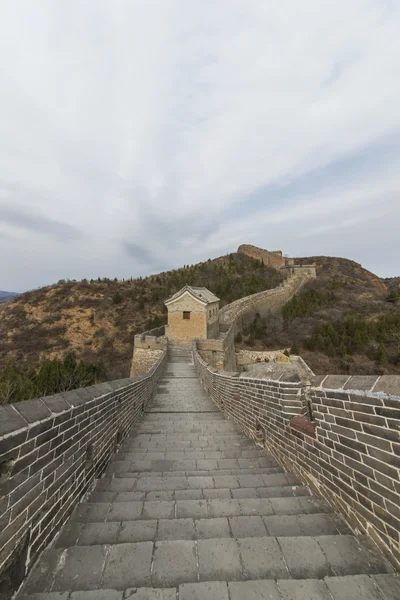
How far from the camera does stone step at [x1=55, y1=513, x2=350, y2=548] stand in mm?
2176

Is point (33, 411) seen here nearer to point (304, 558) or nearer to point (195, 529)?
point (195, 529)

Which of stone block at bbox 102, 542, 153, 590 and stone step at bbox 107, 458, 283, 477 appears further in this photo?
stone step at bbox 107, 458, 283, 477

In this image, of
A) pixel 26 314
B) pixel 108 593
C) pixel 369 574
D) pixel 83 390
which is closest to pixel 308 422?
pixel 369 574

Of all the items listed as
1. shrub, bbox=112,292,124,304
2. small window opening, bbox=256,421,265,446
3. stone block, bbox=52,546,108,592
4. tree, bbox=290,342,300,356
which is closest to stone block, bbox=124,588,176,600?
stone block, bbox=52,546,108,592

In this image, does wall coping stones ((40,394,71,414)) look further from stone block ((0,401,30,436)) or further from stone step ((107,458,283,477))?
stone step ((107,458,283,477))

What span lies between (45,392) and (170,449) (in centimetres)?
1488

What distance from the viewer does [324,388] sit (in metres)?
2.97

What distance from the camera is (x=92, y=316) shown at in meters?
30.7

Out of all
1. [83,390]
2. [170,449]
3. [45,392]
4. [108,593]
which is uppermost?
[83,390]

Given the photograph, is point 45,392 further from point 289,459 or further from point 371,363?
point 371,363

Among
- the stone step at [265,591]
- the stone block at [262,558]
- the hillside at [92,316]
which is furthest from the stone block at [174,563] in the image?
the hillside at [92,316]

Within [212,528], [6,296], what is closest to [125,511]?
[212,528]

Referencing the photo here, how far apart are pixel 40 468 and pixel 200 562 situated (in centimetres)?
139

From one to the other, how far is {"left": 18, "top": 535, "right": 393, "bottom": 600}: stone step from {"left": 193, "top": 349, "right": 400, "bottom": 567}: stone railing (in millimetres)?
288
